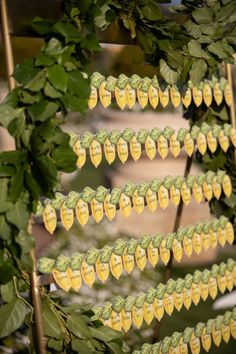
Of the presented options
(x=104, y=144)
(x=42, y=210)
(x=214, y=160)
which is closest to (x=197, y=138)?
(x=214, y=160)

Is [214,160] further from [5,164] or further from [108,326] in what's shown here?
[5,164]

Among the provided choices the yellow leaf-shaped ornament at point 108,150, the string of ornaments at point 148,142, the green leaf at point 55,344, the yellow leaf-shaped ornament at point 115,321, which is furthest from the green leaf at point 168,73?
the green leaf at point 55,344

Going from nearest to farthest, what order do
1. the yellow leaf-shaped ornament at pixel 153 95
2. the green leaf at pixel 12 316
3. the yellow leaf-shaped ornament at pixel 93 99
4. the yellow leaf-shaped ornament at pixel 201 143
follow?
the green leaf at pixel 12 316 < the yellow leaf-shaped ornament at pixel 93 99 < the yellow leaf-shaped ornament at pixel 153 95 < the yellow leaf-shaped ornament at pixel 201 143

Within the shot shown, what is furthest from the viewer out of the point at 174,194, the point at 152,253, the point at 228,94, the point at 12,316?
the point at 228,94

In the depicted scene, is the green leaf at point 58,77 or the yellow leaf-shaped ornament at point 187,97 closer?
the green leaf at point 58,77

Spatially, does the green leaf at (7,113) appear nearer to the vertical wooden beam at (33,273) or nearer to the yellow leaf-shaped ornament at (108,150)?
the vertical wooden beam at (33,273)

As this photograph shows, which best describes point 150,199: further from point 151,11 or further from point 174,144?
point 151,11

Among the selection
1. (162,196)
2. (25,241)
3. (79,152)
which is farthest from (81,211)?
(162,196)
